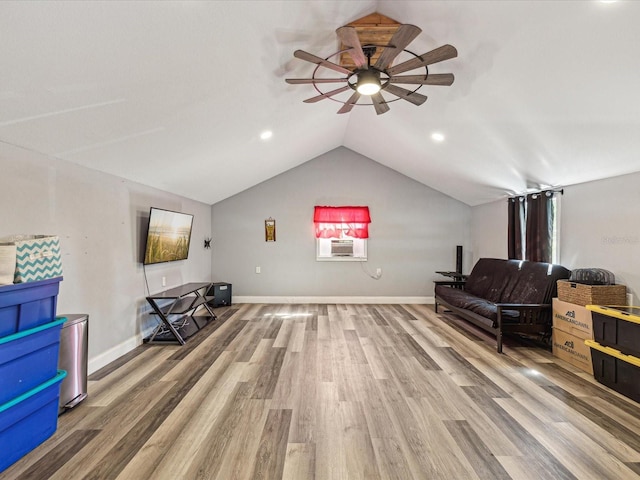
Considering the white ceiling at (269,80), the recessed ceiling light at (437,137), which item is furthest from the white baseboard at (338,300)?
the recessed ceiling light at (437,137)

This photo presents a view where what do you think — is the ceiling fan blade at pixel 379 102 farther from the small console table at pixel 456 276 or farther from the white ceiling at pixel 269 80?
the small console table at pixel 456 276

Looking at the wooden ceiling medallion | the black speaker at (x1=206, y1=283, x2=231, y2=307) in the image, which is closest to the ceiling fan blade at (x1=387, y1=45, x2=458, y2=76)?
the wooden ceiling medallion

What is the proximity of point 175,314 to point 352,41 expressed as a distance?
367 centimetres

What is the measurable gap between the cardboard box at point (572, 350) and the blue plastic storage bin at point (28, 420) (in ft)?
14.4

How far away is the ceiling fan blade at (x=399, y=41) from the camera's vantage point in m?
1.79

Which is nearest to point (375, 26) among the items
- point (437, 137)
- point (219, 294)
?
point (437, 137)

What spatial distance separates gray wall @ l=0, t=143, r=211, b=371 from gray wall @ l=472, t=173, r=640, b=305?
17.1 ft

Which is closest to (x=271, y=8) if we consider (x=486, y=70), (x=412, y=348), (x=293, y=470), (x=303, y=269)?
(x=486, y=70)

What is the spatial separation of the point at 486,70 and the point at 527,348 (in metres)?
3.13

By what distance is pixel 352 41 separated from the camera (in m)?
1.95

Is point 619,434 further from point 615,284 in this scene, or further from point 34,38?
point 34,38

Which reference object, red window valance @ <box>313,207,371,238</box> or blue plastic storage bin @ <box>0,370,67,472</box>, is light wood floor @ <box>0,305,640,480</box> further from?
red window valance @ <box>313,207,371,238</box>

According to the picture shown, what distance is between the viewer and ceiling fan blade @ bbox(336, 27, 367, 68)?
1.85 m

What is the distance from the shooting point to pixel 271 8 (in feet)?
6.84
